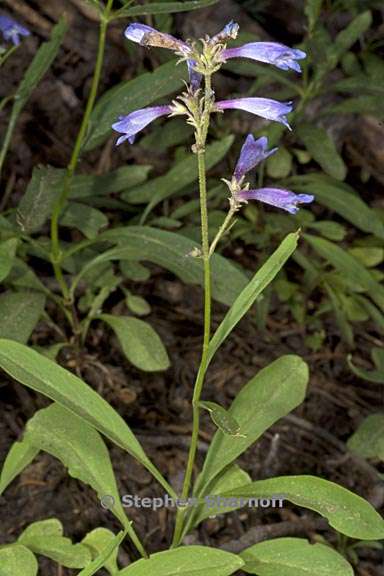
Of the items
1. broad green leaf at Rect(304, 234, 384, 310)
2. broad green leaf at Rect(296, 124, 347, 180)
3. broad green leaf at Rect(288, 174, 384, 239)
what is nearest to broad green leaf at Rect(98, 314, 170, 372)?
broad green leaf at Rect(304, 234, 384, 310)

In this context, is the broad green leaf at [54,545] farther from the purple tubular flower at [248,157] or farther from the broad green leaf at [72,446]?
the purple tubular flower at [248,157]

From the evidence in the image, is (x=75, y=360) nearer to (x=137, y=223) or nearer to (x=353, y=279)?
(x=137, y=223)

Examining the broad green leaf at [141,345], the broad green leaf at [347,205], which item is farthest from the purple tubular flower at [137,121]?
the broad green leaf at [347,205]

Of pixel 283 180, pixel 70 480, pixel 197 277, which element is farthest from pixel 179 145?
pixel 70 480

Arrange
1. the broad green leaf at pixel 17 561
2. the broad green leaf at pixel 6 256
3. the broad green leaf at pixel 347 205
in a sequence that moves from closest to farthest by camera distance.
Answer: the broad green leaf at pixel 17 561
the broad green leaf at pixel 6 256
the broad green leaf at pixel 347 205

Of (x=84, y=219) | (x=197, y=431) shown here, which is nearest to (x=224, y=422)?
(x=197, y=431)
